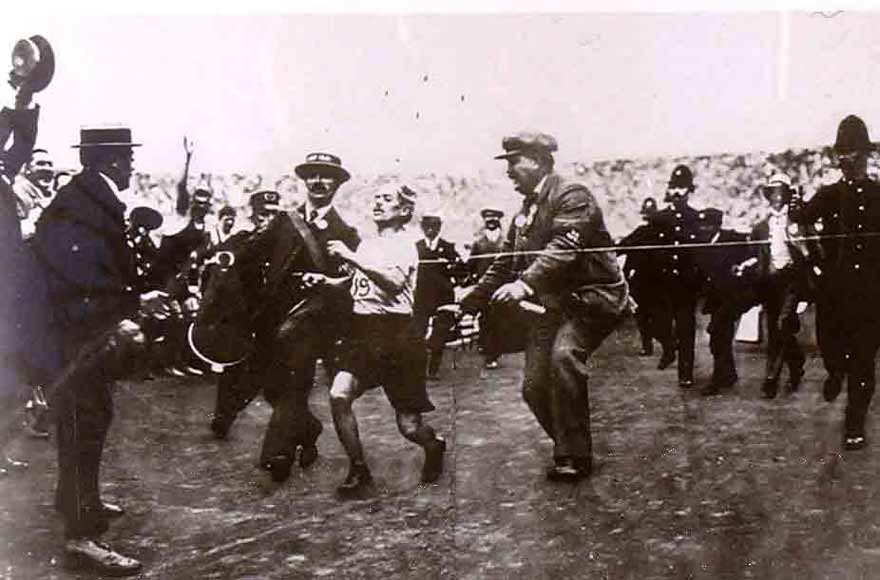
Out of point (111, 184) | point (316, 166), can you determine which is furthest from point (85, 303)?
point (316, 166)

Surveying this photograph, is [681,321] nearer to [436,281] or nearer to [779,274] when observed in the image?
[779,274]

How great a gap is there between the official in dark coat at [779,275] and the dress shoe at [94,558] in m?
2.50

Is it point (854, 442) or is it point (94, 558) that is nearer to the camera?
point (94, 558)

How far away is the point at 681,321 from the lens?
4.21m

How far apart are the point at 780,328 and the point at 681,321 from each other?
0.39 m

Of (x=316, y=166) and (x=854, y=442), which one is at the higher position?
(x=316, y=166)

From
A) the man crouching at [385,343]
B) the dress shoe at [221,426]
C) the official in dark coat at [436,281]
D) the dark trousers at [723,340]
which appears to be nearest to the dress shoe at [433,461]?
the man crouching at [385,343]

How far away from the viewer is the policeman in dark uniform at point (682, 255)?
13.8ft

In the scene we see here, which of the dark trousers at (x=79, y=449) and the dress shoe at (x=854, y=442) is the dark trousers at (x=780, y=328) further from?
the dark trousers at (x=79, y=449)

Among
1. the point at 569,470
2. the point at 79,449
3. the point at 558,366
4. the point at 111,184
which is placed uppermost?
the point at 111,184

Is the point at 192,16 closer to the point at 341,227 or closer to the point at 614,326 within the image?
the point at 341,227

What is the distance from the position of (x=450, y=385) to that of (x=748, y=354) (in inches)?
44.5

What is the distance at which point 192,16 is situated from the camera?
4.17m

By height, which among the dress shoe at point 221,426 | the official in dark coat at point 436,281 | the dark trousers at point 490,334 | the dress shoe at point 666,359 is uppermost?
the official in dark coat at point 436,281
